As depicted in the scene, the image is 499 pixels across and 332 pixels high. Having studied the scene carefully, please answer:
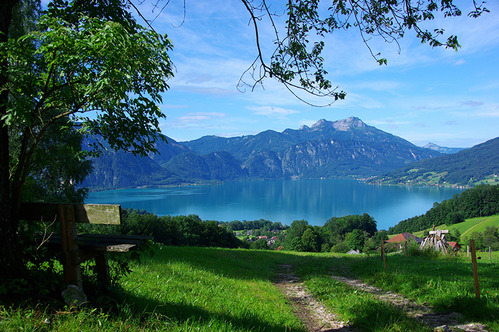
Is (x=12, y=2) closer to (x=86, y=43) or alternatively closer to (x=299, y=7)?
(x=86, y=43)

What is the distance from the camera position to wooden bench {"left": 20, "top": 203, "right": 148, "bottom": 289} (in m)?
3.39

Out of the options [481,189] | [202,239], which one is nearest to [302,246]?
[202,239]

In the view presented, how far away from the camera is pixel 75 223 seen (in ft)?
11.8

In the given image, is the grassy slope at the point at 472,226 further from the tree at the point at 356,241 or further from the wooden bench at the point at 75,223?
the wooden bench at the point at 75,223

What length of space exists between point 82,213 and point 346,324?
4450 millimetres

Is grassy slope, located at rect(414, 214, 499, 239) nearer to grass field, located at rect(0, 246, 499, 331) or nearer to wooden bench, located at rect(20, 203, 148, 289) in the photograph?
grass field, located at rect(0, 246, 499, 331)

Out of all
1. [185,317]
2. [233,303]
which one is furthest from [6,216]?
[233,303]

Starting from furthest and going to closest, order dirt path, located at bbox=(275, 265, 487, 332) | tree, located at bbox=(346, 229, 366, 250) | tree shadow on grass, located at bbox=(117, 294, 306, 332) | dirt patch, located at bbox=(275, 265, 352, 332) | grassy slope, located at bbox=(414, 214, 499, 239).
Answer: grassy slope, located at bbox=(414, 214, 499, 239), tree, located at bbox=(346, 229, 366, 250), dirt patch, located at bbox=(275, 265, 352, 332), dirt path, located at bbox=(275, 265, 487, 332), tree shadow on grass, located at bbox=(117, 294, 306, 332)

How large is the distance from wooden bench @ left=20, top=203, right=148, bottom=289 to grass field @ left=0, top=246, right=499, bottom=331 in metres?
0.51

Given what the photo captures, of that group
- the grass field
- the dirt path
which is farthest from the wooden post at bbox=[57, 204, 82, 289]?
the dirt path

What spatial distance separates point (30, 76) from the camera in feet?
10.9

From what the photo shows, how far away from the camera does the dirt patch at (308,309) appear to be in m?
5.21

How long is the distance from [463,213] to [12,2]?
4753 inches

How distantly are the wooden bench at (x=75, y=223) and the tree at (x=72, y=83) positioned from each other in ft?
0.96
